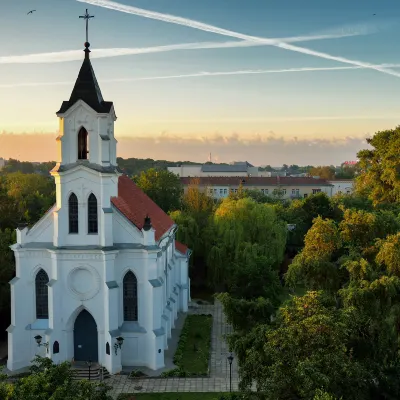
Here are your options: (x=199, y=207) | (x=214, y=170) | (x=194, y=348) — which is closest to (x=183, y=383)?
(x=194, y=348)

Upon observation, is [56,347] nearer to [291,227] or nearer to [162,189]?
[162,189]

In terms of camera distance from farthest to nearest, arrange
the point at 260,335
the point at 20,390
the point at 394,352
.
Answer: the point at 394,352
the point at 260,335
the point at 20,390

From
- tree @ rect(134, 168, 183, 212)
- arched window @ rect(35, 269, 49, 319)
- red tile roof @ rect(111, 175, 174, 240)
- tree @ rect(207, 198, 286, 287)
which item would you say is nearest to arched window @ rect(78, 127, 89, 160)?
red tile roof @ rect(111, 175, 174, 240)

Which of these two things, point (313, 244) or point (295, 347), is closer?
point (295, 347)

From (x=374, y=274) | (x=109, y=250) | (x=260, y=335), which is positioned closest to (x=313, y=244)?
(x=374, y=274)

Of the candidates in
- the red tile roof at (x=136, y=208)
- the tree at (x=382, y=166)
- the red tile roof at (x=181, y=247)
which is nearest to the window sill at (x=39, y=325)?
the red tile roof at (x=136, y=208)

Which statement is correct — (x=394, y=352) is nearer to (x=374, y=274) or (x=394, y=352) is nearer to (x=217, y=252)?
(x=374, y=274)

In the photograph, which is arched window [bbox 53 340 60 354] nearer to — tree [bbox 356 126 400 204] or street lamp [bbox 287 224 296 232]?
tree [bbox 356 126 400 204]

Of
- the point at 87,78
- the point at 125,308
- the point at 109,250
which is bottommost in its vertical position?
the point at 125,308
